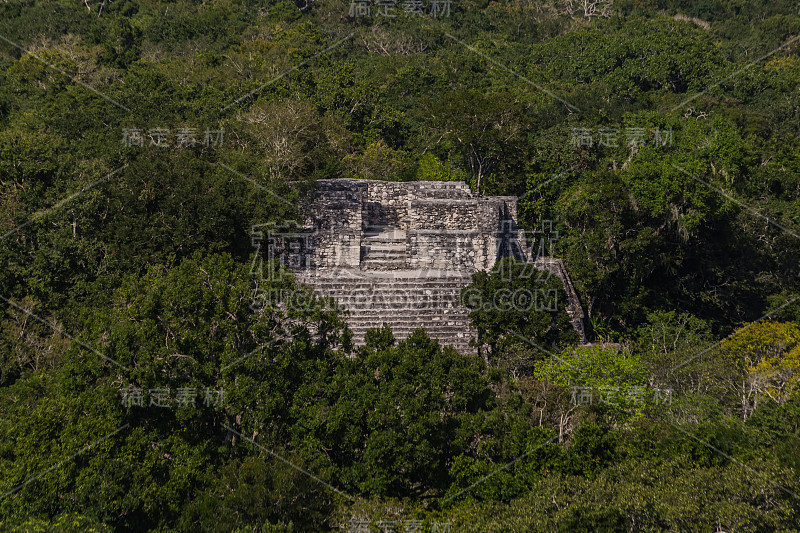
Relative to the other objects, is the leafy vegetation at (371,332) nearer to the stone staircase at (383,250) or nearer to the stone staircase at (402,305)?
the stone staircase at (402,305)

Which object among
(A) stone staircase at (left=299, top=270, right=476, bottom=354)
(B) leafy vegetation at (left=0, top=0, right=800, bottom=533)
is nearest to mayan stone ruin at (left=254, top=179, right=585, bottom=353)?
(A) stone staircase at (left=299, top=270, right=476, bottom=354)

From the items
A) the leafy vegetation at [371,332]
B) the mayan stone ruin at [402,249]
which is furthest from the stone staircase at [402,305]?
the leafy vegetation at [371,332]

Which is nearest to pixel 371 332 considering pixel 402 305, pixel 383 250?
pixel 402 305

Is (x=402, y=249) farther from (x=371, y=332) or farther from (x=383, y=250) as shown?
(x=371, y=332)

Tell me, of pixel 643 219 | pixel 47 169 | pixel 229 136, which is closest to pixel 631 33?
pixel 643 219

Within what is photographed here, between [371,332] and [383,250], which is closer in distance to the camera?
[371,332]

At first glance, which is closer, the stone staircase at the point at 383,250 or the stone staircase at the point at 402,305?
the stone staircase at the point at 402,305
